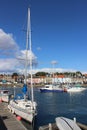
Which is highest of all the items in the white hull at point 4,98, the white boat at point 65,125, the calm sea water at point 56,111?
the white hull at point 4,98

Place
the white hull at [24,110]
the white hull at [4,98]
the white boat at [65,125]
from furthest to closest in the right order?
the white hull at [4,98] → the white hull at [24,110] → the white boat at [65,125]

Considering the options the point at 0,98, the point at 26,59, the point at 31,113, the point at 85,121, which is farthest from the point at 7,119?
the point at 0,98

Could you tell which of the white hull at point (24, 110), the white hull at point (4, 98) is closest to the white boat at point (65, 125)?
the white hull at point (24, 110)

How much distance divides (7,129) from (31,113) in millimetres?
6931

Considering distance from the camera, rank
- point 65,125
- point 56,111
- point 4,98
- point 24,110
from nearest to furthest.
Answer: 1. point 65,125
2. point 24,110
3. point 56,111
4. point 4,98

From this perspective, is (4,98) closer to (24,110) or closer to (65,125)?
(24,110)

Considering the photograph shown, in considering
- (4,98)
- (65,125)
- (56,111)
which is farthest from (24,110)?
(4,98)

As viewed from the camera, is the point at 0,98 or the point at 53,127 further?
the point at 0,98

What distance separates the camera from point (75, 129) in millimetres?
15109

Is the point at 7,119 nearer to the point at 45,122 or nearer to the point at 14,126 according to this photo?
the point at 14,126

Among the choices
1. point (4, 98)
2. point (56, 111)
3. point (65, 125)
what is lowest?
point (56, 111)

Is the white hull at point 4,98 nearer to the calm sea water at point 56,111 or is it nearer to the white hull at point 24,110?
the calm sea water at point 56,111

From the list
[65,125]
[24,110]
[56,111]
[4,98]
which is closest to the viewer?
[65,125]

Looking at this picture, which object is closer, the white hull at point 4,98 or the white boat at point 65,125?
the white boat at point 65,125
